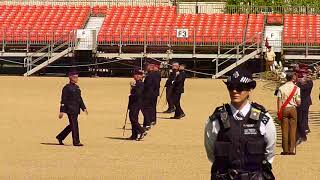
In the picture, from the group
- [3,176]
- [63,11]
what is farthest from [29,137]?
[63,11]

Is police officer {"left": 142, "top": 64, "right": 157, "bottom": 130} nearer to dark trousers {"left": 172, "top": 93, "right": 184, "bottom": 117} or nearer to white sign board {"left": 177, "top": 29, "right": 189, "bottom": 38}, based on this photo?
dark trousers {"left": 172, "top": 93, "right": 184, "bottom": 117}

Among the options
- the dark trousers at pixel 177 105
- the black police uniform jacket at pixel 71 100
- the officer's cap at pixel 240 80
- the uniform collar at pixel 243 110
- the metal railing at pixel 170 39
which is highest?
the officer's cap at pixel 240 80

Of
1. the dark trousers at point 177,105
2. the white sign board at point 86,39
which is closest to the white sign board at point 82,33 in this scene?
the white sign board at point 86,39

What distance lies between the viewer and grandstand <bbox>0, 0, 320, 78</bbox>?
38.3 m

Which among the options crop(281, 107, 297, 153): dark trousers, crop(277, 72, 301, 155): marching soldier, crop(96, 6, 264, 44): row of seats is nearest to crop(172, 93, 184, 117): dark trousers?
crop(277, 72, 301, 155): marching soldier

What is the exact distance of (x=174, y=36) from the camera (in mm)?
39688

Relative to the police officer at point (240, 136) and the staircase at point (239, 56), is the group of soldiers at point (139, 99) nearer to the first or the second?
the police officer at point (240, 136)

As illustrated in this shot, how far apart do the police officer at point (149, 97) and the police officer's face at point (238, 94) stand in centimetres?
1194

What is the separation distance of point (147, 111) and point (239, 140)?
12.2 metres

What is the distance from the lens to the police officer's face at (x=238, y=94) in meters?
5.74

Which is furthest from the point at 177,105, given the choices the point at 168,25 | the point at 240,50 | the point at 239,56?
the point at 168,25

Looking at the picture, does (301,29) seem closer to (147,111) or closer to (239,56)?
(239,56)

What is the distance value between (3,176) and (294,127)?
17.4ft

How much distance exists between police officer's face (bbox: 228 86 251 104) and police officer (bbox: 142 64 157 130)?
11938 millimetres
